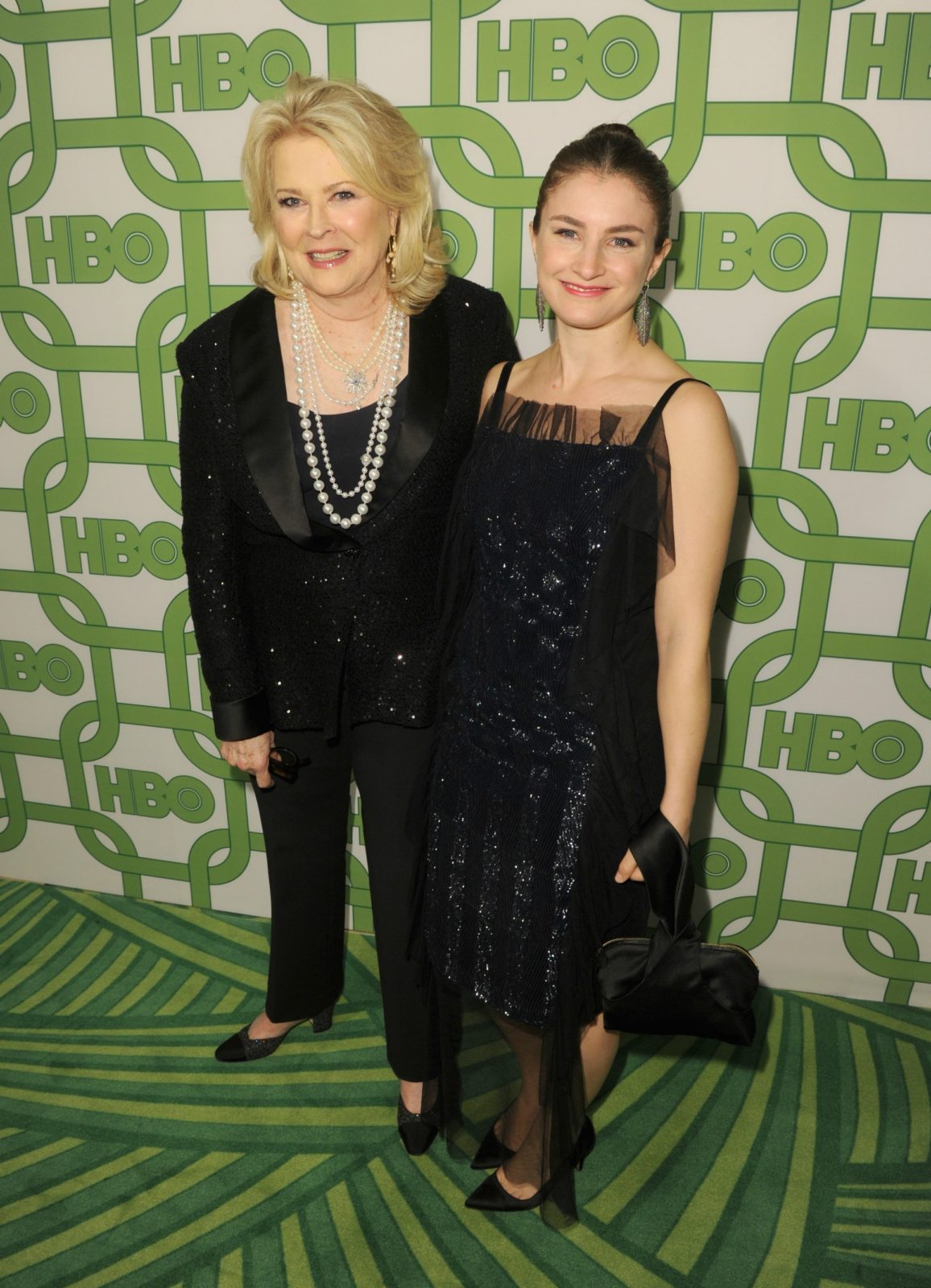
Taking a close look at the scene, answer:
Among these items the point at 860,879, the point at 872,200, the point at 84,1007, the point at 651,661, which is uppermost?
the point at 872,200

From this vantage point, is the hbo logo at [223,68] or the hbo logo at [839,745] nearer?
the hbo logo at [223,68]

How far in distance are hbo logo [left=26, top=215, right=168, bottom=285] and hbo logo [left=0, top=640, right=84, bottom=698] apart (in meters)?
0.97

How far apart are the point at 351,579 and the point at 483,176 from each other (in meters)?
0.94

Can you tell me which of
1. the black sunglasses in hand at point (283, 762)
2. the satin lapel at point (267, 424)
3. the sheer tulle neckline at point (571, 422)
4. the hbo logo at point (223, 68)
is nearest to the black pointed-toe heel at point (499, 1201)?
the black sunglasses in hand at point (283, 762)

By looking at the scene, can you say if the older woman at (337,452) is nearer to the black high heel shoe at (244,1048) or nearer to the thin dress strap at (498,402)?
the thin dress strap at (498,402)

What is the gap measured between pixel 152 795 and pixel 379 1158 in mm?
1209

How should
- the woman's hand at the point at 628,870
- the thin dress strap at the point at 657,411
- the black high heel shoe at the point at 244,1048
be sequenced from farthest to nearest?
the black high heel shoe at the point at 244,1048
the woman's hand at the point at 628,870
the thin dress strap at the point at 657,411

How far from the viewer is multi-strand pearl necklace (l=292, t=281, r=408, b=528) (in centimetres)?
173

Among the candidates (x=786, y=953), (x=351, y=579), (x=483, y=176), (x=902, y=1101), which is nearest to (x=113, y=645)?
(x=351, y=579)

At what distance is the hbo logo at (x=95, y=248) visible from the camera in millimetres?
2285

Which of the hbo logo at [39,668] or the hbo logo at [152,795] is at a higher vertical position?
the hbo logo at [39,668]

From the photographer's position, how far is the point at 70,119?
2.26 meters

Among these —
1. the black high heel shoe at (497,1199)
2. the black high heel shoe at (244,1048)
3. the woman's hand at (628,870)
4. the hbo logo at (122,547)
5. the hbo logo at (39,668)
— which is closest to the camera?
the woman's hand at (628,870)

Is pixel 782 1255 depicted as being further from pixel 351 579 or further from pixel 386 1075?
pixel 351 579
